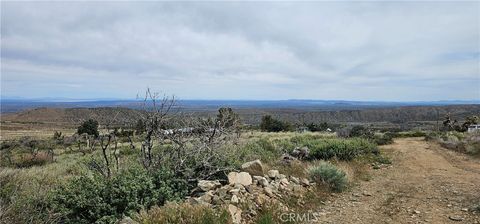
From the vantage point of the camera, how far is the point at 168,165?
7641 millimetres

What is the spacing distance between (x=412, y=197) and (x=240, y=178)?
3.36 metres

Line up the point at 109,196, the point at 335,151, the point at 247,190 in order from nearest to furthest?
the point at 109,196
the point at 247,190
the point at 335,151

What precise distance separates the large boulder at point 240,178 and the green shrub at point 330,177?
Answer: 1.92m

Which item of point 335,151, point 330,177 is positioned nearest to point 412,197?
point 330,177

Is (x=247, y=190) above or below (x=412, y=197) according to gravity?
above

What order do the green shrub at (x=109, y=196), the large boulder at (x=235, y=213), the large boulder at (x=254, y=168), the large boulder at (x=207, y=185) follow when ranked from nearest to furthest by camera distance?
the large boulder at (x=235, y=213) → the green shrub at (x=109, y=196) → the large boulder at (x=207, y=185) → the large boulder at (x=254, y=168)

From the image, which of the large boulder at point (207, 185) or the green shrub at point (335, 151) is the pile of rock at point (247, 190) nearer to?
the large boulder at point (207, 185)

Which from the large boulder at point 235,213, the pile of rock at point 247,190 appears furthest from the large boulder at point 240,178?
the large boulder at point 235,213

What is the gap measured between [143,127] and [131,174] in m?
1.57

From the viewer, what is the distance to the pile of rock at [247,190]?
5867 millimetres

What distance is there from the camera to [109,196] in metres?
6.30

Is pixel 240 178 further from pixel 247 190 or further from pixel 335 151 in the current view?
pixel 335 151

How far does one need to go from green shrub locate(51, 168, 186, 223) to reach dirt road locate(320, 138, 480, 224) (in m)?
2.67

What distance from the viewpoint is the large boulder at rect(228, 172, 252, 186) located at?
271 inches
